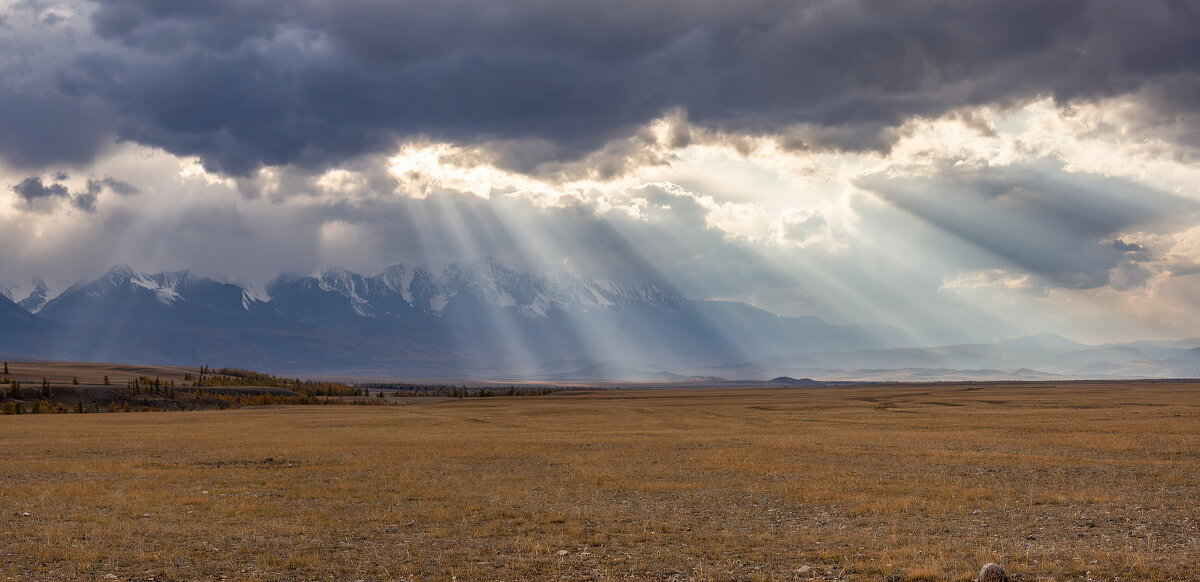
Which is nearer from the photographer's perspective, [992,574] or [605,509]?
[992,574]

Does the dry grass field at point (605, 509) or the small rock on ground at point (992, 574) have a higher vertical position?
the small rock on ground at point (992, 574)

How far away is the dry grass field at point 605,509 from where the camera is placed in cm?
1733

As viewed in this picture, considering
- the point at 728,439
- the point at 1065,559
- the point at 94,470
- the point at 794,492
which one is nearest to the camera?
the point at 1065,559

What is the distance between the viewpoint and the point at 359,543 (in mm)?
19797

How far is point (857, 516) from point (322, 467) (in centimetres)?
2136

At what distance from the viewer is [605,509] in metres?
24.0

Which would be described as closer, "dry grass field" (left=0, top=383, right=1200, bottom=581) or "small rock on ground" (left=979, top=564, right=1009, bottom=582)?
"small rock on ground" (left=979, top=564, right=1009, bottom=582)

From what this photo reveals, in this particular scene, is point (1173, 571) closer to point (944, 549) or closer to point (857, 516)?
point (944, 549)

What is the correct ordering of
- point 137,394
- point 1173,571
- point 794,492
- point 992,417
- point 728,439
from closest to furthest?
point 1173,571 → point 794,492 → point 728,439 → point 992,417 → point 137,394

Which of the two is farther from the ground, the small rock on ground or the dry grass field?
the small rock on ground

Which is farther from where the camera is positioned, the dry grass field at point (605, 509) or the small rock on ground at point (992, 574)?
the dry grass field at point (605, 509)

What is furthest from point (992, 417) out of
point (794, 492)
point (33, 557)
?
point (33, 557)

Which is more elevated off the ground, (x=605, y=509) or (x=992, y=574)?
(x=992, y=574)

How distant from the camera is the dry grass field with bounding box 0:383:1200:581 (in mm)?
17328
